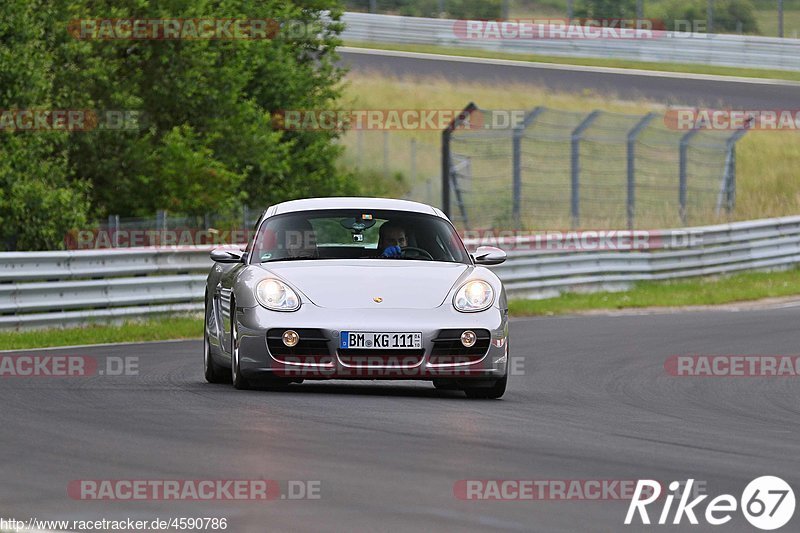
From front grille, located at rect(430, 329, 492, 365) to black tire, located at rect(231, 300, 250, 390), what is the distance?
4.18 feet

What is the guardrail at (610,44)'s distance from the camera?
48469 millimetres

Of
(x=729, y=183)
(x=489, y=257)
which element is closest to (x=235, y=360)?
(x=489, y=257)

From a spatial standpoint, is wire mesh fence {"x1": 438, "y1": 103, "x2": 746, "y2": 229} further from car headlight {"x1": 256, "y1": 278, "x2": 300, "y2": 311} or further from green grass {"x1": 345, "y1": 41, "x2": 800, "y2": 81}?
car headlight {"x1": 256, "y1": 278, "x2": 300, "y2": 311}

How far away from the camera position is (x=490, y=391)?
1093cm

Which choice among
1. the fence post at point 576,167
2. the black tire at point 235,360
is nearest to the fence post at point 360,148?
the fence post at point 576,167

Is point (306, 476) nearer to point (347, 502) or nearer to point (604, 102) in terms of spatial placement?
point (347, 502)

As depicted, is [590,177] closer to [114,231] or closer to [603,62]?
[603,62]

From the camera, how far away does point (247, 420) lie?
361 inches

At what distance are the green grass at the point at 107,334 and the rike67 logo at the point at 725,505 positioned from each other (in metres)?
9.92

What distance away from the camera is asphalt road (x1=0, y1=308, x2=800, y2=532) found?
6.39m

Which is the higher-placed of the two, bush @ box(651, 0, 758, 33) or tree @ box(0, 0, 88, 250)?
bush @ box(651, 0, 758, 33)
